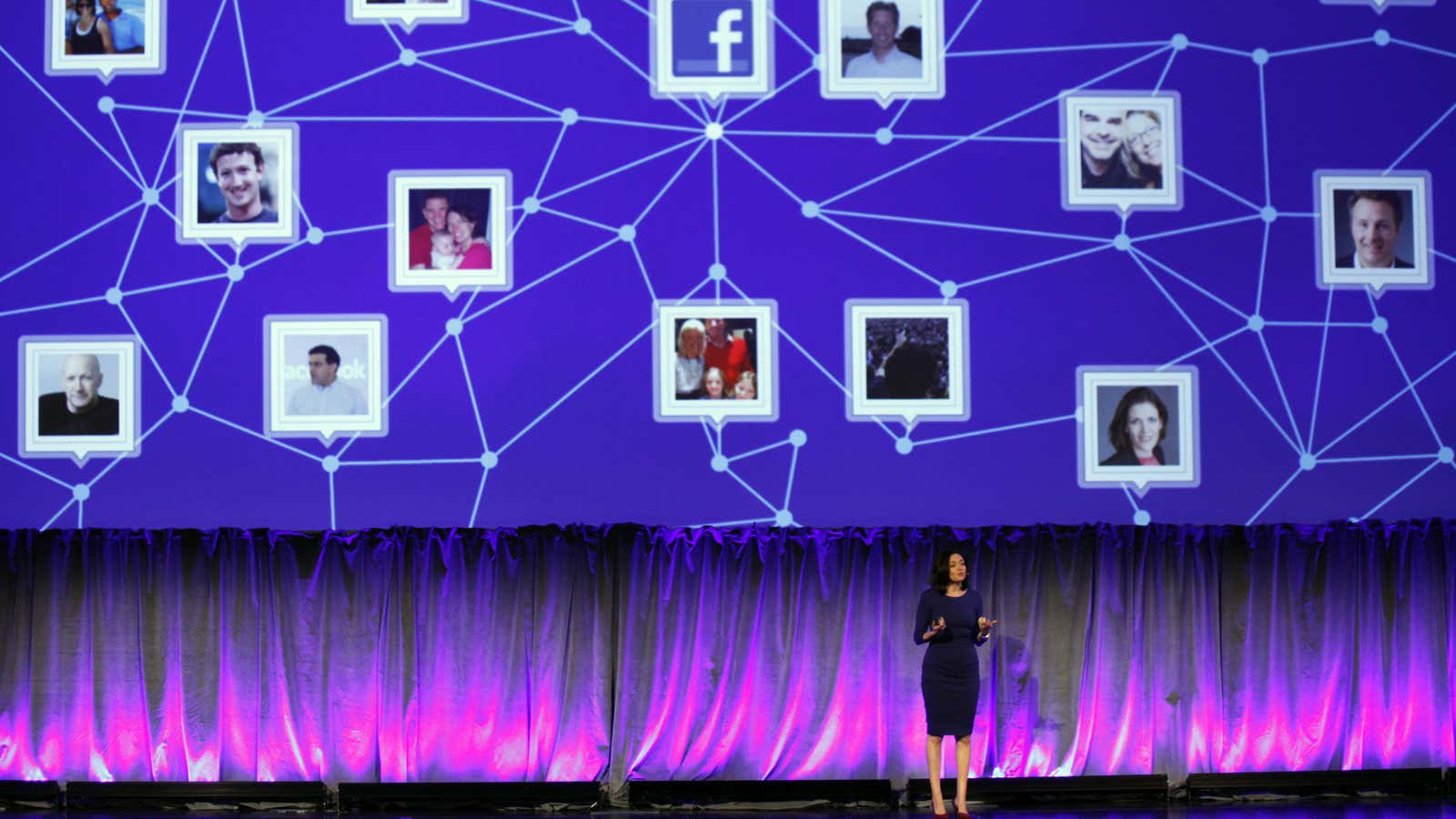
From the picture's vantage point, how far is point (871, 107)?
895cm

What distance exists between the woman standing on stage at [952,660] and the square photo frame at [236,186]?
3550 millimetres

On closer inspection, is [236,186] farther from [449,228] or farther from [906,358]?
[906,358]

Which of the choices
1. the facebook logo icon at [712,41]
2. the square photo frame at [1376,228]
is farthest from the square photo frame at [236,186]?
the square photo frame at [1376,228]

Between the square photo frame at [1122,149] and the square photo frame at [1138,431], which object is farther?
the square photo frame at [1122,149]

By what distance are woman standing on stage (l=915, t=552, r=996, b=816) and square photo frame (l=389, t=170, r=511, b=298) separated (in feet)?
8.47

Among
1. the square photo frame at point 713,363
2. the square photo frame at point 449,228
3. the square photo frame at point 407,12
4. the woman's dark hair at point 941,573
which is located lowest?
the woman's dark hair at point 941,573

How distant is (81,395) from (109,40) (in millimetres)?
1752

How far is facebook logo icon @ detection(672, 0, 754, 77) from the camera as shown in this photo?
29.4 ft

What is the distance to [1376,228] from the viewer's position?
8.98 metres

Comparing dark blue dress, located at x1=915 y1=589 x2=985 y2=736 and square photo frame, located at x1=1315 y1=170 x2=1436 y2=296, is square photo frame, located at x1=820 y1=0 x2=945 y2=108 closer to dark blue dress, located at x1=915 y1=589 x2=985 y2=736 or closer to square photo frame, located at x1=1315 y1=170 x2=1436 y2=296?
square photo frame, located at x1=1315 y1=170 x2=1436 y2=296

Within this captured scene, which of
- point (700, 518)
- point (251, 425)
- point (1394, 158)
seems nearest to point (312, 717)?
point (251, 425)

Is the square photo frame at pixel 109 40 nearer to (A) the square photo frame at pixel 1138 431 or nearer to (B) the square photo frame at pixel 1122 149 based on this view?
(B) the square photo frame at pixel 1122 149

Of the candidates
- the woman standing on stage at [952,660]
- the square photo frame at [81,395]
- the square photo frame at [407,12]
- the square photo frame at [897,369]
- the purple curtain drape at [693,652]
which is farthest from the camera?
the square photo frame at [407,12]

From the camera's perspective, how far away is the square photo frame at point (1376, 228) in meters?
8.97
